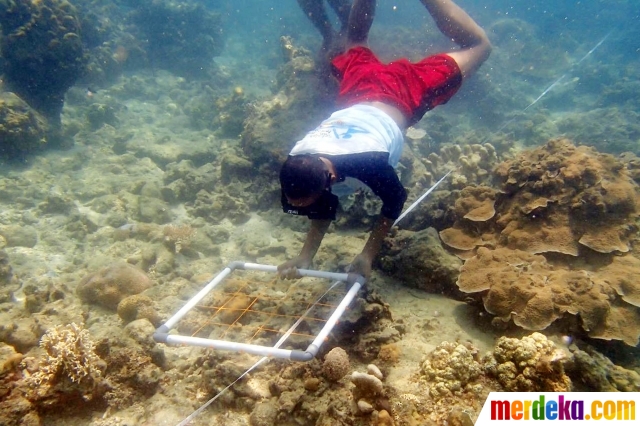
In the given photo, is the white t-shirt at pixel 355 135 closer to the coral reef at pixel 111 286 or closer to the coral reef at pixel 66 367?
the coral reef at pixel 66 367

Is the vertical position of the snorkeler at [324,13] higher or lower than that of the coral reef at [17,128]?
higher

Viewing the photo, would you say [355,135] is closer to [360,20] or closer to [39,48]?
[360,20]

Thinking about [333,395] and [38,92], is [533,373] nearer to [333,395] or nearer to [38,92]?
[333,395]

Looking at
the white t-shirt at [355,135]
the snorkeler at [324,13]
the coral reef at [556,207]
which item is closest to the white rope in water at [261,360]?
the white t-shirt at [355,135]

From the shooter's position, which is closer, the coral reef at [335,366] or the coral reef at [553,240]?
the coral reef at [335,366]

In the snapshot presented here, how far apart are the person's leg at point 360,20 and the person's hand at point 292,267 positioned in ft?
11.8

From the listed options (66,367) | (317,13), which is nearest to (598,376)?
(66,367)

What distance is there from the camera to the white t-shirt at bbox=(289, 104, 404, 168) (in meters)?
3.30

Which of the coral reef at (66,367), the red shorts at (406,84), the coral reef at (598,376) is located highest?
the red shorts at (406,84)

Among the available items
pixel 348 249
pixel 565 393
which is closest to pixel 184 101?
pixel 348 249

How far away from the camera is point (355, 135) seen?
346 cm

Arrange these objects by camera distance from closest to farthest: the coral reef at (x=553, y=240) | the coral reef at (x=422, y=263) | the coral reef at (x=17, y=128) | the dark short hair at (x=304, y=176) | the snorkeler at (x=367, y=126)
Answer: the dark short hair at (x=304, y=176)
the snorkeler at (x=367, y=126)
the coral reef at (x=553, y=240)
the coral reef at (x=422, y=263)
the coral reef at (x=17, y=128)

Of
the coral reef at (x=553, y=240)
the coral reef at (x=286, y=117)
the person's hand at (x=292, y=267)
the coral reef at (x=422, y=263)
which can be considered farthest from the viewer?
the coral reef at (x=286, y=117)

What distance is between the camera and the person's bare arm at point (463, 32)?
16.1 feet
